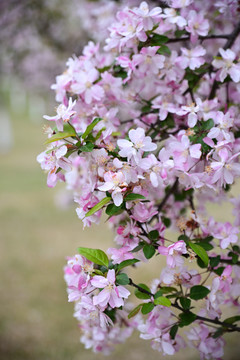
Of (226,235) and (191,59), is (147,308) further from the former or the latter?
(191,59)

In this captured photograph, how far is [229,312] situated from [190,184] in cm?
357

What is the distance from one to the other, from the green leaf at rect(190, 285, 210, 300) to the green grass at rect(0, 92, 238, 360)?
2.53 m

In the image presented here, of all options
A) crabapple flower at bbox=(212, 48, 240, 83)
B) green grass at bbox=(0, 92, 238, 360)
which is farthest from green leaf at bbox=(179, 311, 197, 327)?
green grass at bbox=(0, 92, 238, 360)

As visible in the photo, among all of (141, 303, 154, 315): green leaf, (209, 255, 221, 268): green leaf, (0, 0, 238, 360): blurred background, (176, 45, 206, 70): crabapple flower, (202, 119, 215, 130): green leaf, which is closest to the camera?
(141, 303, 154, 315): green leaf

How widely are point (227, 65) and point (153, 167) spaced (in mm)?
603

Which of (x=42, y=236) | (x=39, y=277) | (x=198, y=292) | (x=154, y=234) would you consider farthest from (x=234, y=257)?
(x=42, y=236)

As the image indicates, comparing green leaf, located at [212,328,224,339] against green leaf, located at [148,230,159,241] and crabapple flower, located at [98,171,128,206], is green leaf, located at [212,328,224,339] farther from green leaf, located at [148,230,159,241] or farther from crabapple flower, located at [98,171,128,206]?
crabapple flower, located at [98,171,128,206]

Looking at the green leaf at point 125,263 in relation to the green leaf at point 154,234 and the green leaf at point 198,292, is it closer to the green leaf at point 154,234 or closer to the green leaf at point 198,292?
the green leaf at point 154,234

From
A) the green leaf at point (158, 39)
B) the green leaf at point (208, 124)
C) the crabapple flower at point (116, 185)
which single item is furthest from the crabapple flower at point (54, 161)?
the green leaf at point (158, 39)

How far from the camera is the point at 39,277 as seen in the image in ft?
19.0

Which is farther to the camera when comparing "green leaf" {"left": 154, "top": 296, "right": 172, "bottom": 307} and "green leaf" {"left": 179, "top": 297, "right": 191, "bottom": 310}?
"green leaf" {"left": 179, "top": 297, "right": 191, "bottom": 310}

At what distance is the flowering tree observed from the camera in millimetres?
1361

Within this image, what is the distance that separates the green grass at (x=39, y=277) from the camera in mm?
3959

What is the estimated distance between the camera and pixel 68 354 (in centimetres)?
389
